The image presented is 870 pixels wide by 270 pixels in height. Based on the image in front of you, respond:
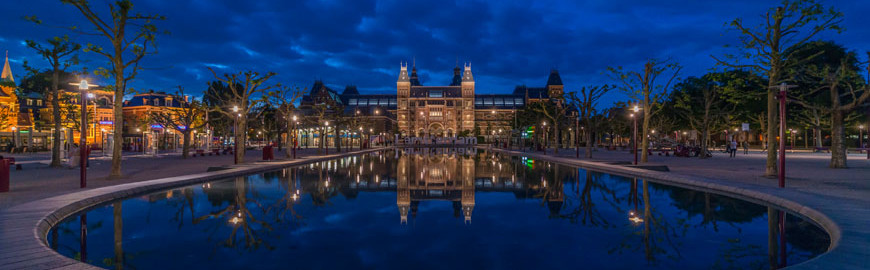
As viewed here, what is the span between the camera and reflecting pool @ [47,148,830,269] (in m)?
6.14

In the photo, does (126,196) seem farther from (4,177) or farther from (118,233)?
(118,233)

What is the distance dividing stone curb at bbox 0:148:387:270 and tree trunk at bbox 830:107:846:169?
90.8 feet

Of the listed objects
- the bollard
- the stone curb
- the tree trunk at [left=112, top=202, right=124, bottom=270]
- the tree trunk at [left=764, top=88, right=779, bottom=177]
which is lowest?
the tree trunk at [left=112, top=202, right=124, bottom=270]

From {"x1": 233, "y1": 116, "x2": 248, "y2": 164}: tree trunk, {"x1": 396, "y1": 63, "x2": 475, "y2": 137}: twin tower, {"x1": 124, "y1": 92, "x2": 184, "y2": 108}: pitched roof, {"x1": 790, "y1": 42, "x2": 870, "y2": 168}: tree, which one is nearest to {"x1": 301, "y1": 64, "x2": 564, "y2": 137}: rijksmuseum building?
{"x1": 396, "y1": 63, "x2": 475, "y2": 137}: twin tower

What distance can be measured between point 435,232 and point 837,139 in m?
24.6

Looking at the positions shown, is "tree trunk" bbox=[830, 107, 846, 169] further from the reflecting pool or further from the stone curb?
the stone curb

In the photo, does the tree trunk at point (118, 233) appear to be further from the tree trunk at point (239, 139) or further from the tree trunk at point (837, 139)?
the tree trunk at point (837, 139)

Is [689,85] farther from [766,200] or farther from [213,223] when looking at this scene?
[213,223]

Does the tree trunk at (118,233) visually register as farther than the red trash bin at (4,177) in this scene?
No

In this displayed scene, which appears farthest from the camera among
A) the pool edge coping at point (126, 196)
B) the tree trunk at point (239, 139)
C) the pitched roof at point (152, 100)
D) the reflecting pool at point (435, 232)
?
the pitched roof at point (152, 100)

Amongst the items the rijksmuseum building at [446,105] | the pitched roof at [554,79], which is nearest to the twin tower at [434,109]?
the rijksmuseum building at [446,105]

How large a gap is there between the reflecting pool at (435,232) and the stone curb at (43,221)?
0.31 m

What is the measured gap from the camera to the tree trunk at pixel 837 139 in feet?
71.4

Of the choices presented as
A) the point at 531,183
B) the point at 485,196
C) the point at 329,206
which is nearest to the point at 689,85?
the point at 531,183
